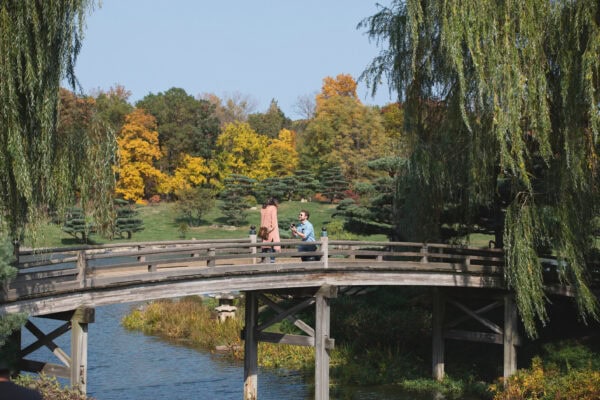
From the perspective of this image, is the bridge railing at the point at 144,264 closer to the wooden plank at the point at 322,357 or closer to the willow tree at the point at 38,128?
the willow tree at the point at 38,128

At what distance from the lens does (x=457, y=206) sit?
77.7 feet

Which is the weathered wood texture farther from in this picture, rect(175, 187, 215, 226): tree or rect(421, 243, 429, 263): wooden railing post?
rect(175, 187, 215, 226): tree

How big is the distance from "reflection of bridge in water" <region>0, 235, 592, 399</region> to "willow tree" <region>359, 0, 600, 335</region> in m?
1.78

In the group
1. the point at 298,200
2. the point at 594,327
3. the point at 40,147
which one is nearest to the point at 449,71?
the point at 594,327

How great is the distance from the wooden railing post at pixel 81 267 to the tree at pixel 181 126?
205 feet

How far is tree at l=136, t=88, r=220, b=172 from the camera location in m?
79.0

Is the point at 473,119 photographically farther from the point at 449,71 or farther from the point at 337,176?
the point at 337,176

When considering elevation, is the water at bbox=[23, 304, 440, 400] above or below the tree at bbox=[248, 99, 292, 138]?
below

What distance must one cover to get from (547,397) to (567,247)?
11.9 feet

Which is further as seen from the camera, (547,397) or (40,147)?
(547,397)

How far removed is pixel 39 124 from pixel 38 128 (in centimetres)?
7

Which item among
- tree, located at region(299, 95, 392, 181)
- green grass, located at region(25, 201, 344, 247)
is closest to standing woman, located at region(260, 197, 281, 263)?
green grass, located at region(25, 201, 344, 247)

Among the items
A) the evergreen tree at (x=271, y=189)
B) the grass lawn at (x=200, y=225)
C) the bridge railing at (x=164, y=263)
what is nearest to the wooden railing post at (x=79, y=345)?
the bridge railing at (x=164, y=263)

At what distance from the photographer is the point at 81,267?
53.8 feet
